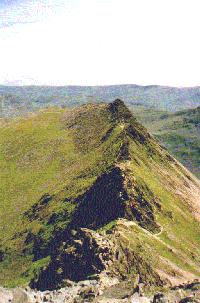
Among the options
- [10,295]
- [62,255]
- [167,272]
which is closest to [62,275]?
[62,255]

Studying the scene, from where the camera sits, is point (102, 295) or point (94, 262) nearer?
point (102, 295)

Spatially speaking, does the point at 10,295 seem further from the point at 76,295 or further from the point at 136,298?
the point at 136,298

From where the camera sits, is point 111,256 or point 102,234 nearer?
point 111,256

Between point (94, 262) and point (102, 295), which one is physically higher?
point (102, 295)

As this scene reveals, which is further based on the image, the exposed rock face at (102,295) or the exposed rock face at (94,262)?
the exposed rock face at (94,262)

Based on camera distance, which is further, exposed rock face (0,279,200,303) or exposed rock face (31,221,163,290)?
exposed rock face (31,221,163,290)

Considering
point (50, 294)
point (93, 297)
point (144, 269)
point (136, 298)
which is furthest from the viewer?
point (144, 269)

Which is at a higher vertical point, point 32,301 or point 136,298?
point 136,298

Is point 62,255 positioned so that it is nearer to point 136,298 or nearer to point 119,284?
point 119,284

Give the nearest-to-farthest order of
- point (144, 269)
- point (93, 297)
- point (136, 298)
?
point (136, 298) < point (93, 297) < point (144, 269)
